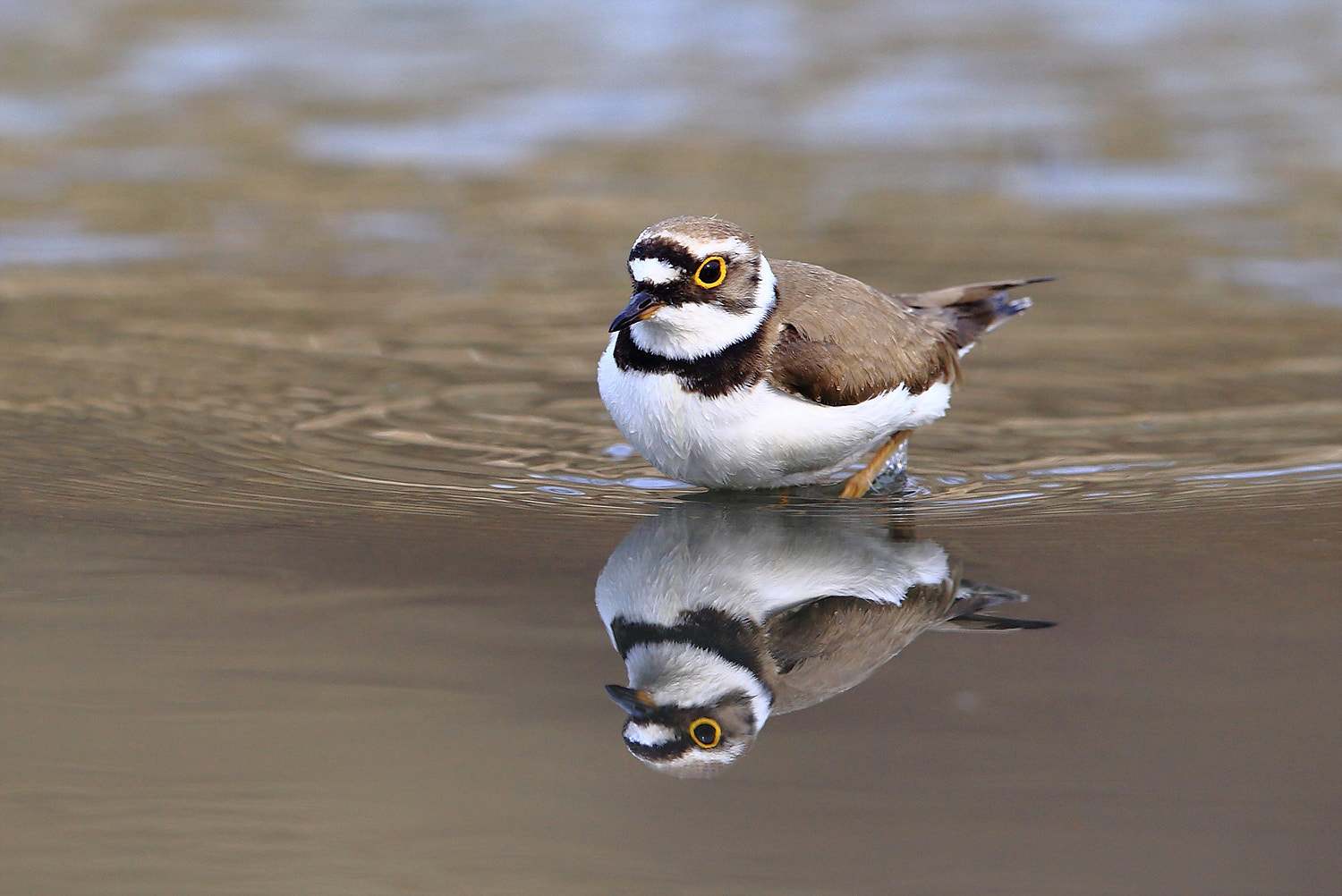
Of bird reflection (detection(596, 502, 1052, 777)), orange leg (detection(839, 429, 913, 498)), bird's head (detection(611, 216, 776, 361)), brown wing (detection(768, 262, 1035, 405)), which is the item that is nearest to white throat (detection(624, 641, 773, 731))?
bird reflection (detection(596, 502, 1052, 777))

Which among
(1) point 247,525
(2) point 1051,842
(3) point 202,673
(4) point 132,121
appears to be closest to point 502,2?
(4) point 132,121

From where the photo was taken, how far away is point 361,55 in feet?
56.2

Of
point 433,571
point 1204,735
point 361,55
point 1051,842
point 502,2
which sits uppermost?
point 502,2

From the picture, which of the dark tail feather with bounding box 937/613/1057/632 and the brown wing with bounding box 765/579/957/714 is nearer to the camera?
the brown wing with bounding box 765/579/957/714

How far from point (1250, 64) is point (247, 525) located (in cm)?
1277

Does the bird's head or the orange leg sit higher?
the bird's head

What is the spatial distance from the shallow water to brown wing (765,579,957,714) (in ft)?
0.17

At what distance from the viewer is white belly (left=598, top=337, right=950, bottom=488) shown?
6.18m

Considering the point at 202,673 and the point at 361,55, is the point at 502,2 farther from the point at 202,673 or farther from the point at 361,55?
the point at 202,673

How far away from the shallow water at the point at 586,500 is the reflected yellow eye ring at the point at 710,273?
93 centimetres

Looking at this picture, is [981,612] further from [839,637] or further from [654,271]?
[654,271]

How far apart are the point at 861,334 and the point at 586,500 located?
50.0 inches

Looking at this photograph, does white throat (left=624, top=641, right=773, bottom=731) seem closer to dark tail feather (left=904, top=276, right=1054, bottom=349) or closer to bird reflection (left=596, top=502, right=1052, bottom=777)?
bird reflection (left=596, top=502, right=1052, bottom=777)

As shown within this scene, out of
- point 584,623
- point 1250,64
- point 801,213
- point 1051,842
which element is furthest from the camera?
point 1250,64
